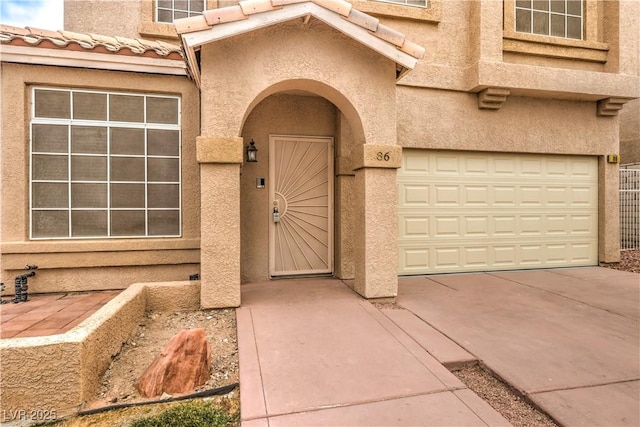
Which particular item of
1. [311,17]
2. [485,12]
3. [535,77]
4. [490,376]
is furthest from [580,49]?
[490,376]

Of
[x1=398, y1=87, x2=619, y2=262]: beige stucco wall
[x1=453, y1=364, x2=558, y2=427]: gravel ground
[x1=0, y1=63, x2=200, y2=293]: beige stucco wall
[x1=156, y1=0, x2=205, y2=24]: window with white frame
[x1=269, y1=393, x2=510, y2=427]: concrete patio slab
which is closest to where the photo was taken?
[x1=269, y1=393, x2=510, y2=427]: concrete patio slab

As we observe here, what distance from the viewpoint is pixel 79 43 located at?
4957 mm

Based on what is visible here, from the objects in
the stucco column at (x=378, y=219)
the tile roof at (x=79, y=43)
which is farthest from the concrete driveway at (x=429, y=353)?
the tile roof at (x=79, y=43)

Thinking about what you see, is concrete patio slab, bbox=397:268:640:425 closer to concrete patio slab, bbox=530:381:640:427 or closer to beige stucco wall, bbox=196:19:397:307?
concrete patio slab, bbox=530:381:640:427

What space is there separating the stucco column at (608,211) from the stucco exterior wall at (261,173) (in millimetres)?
7184

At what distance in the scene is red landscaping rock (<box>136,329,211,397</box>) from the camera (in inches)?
109

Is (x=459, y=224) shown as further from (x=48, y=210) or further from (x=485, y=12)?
(x=48, y=210)

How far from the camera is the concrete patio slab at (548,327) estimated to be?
2.86 m

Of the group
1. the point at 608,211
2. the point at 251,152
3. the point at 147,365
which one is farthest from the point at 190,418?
the point at 608,211

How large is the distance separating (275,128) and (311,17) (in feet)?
7.20

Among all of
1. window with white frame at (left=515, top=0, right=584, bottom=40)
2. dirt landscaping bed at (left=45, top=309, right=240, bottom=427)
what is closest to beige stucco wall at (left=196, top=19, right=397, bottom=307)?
dirt landscaping bed at (left=45, top=309, right=240, bottom=427)

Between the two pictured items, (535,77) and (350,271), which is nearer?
(350,271)

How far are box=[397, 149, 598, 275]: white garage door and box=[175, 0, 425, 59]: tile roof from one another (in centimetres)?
263

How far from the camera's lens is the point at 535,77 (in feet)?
22.6
